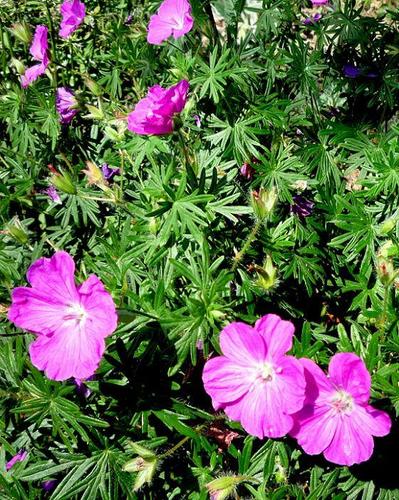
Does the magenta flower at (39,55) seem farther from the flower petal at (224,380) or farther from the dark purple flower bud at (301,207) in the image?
the flower petal at (224,380)

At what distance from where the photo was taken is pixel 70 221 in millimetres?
2725

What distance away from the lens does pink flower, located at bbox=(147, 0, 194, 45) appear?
220 cm

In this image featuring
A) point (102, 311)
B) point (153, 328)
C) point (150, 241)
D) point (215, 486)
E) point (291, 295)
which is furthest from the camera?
point (291, 295)

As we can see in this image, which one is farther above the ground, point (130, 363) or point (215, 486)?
point (130, 363)

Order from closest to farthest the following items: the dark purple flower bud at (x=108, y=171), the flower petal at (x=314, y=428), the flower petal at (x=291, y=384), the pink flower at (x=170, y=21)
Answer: the flower petal at (x=291, y=384)
the flower petal at (x=314, y=428)
the pink flower at (x=170, y=21)
the dark purple flower bud at (x=108, y=171)

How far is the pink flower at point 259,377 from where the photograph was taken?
143 cm

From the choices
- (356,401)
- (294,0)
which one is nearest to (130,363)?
(356,401)

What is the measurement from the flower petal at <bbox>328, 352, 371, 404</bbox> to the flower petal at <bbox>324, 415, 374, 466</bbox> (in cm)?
10

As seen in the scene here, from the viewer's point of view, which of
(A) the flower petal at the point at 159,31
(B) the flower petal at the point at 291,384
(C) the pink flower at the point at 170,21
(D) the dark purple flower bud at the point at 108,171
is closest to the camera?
(B) the flower petal at the point at 291,384

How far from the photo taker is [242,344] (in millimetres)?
1511

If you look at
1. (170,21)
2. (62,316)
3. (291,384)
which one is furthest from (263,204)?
(170,21)

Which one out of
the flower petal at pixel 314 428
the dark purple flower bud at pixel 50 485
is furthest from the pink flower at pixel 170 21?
the dark purple flower bud at pixel 50 485

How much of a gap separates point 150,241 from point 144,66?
1.15 meters

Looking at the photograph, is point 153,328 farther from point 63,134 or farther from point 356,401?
point 63,134
